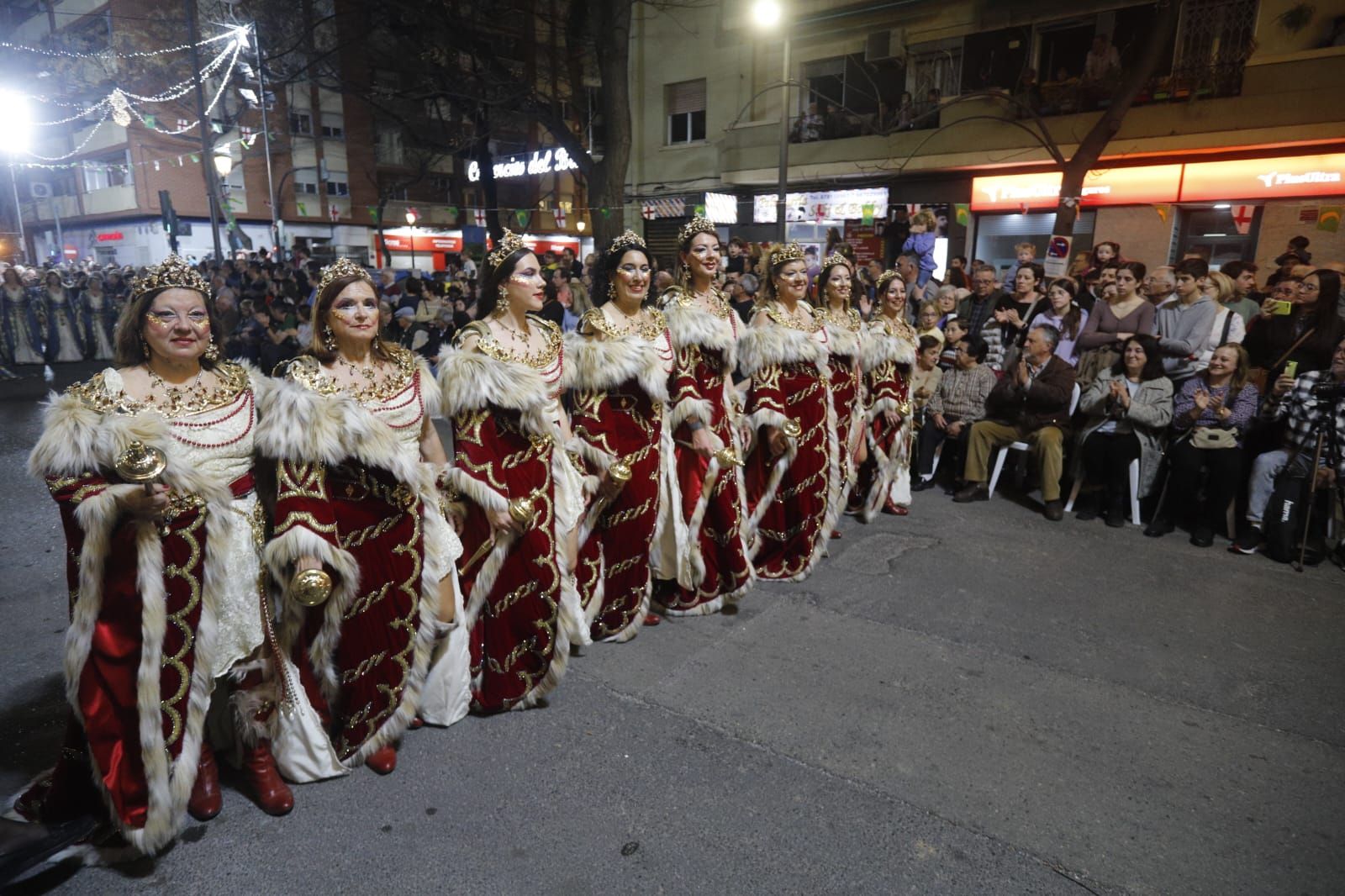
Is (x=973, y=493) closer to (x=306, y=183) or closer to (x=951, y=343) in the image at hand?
(x=951, y=343)

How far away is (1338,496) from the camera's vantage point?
5.29 metres

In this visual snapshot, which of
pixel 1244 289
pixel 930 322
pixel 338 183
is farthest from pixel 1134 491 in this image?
pixel 338 183

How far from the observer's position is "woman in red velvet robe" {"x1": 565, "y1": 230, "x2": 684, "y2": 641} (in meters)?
3.79

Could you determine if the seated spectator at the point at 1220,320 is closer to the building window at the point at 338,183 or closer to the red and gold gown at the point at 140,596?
the red and gold gown at the point at 140,596

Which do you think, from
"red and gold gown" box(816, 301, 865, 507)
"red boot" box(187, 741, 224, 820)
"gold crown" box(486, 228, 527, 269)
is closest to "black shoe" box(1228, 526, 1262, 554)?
"red and gold gown" box(816, 301, 865, 507)

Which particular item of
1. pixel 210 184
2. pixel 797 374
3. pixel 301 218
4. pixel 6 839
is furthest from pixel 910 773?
pixel 301 218

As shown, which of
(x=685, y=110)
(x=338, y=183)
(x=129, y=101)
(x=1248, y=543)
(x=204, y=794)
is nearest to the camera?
(x=204, y=794)

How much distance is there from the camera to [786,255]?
4.76 m

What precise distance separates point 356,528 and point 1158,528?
226 inches

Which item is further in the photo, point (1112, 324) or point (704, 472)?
point (1112, 324)

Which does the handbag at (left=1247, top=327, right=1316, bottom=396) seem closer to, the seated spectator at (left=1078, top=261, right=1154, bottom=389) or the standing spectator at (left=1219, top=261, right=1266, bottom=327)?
the seated spectator at (left=1078, top=261, right=1154, bottom=389)

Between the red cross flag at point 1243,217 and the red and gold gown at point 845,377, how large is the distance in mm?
11768

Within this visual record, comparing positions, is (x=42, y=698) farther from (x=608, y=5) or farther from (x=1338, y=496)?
(x=608, y=5)

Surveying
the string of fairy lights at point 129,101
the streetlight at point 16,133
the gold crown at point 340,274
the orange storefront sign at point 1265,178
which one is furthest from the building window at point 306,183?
the gold crown at point 340,274
